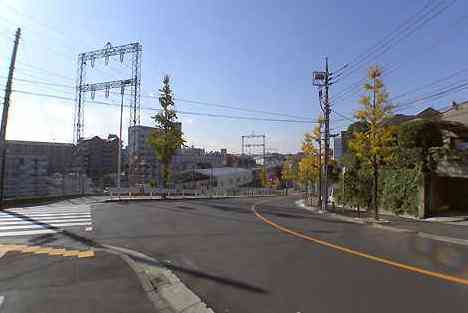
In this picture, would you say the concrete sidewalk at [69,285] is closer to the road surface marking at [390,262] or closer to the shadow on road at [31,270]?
the shadow on road at [31,270]

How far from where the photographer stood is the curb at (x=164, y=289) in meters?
6.75

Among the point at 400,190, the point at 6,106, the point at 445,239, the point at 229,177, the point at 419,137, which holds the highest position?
the point at 6,106

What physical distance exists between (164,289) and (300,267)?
3171 millimetres

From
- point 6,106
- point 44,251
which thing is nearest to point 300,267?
point 44,251

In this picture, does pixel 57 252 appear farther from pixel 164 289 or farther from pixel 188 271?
pixel 164 289

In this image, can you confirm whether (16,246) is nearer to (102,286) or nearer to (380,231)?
(102,286)

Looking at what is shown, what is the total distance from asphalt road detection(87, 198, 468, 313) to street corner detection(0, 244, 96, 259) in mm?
1626

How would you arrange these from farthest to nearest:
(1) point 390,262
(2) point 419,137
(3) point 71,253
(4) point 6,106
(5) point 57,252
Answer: (2) point 419,137 → (4) point 6,106 → (5) point 57,252 → (3) point 71,253 → (1) point 390,262

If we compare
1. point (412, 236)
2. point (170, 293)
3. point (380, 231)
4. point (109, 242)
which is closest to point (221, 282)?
point (170, 293)

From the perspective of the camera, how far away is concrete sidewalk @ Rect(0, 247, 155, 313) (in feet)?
21.7

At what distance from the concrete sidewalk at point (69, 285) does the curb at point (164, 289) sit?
14 centimetres

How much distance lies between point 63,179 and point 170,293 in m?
33.1

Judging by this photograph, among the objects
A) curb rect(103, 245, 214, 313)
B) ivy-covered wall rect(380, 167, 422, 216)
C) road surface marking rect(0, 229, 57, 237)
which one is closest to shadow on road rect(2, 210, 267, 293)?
curb rect(103, 245, 214, 313)

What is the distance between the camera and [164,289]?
25.8 feet
